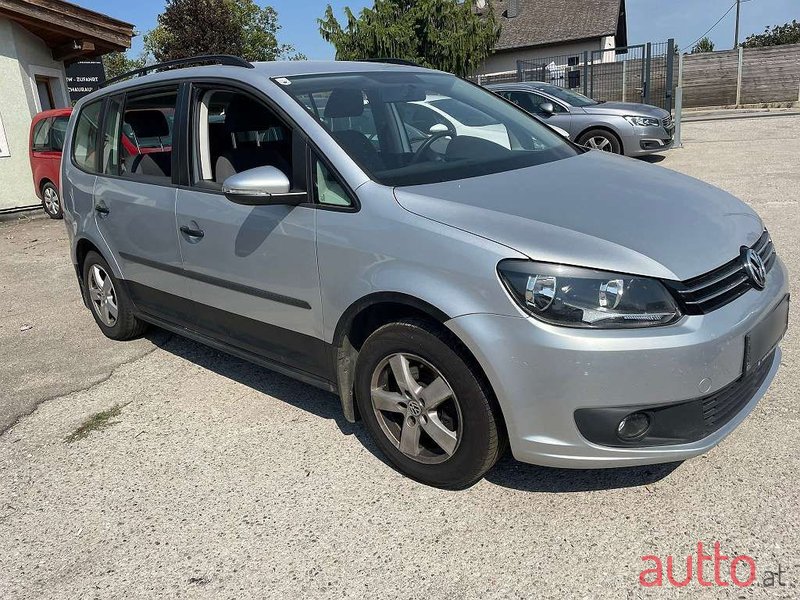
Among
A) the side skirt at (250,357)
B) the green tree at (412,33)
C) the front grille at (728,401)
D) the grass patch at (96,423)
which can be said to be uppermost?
the green tree at (412,33)

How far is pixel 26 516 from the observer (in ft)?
9.65

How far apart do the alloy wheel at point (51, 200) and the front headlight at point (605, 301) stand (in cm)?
1118

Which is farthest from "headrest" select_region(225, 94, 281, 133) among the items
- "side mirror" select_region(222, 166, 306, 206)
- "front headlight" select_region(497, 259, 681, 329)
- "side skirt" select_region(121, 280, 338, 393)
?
"front headlight" select_region(497, 259, 681, 329)

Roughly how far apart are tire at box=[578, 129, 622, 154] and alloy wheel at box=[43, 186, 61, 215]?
9.06 meters

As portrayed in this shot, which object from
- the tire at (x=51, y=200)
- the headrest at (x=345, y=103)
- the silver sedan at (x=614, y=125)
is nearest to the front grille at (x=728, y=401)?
the headrest at (x=345, y=103)

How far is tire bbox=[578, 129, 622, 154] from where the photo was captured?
11.8 m

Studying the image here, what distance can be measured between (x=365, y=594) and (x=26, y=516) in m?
1.63

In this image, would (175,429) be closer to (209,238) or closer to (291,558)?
(209,238)

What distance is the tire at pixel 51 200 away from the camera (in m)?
11.4

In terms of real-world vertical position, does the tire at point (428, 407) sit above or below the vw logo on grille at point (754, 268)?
below

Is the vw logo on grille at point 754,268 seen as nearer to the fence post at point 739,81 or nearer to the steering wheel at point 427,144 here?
the steering wheel at point 427,144

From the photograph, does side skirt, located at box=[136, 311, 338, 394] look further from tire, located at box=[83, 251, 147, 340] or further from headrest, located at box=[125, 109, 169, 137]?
headrest, located at box=[125, 109, 169, 137]

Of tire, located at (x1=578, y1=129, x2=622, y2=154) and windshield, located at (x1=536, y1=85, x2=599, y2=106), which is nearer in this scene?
tire, located at (x1=578, y1=129, x2=622, y2=154)

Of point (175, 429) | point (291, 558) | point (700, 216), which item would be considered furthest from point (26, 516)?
point (700, 216)
